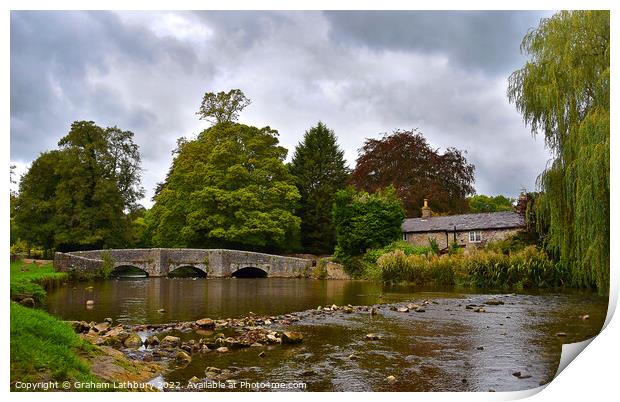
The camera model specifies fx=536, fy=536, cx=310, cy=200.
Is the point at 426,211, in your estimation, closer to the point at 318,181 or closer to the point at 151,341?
the point at 318,181

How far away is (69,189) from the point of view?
17.9 meters

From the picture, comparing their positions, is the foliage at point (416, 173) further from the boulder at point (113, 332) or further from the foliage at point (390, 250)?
the boulder at point (113, 332)

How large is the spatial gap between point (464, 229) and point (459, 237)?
503 millimetres

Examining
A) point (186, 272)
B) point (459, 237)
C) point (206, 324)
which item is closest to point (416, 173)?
point (459, 237)

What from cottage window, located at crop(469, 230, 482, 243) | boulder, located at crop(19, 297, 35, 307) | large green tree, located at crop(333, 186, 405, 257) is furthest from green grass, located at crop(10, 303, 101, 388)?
cottage window, located at crop(469, 230, 482, 243)

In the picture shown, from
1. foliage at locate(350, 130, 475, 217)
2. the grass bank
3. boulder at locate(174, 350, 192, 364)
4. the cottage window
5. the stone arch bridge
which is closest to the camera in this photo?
boulder at locate(174, 350, 192, 364)

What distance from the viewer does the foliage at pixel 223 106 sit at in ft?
87.8

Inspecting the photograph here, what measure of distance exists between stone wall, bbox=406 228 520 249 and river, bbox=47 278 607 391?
954 centimetres

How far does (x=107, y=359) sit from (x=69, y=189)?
13.4 metres

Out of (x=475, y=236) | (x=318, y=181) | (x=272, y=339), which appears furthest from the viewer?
(x=318, y=181)

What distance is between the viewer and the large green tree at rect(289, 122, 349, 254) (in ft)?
108

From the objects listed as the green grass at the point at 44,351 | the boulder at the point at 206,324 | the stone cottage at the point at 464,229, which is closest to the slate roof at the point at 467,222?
the stone cottage at the point at 464,229

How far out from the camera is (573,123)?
10.7 m

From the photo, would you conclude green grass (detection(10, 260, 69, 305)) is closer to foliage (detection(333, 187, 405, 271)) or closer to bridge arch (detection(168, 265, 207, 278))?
bridge arch (detection(168, 265, 207, 278))
